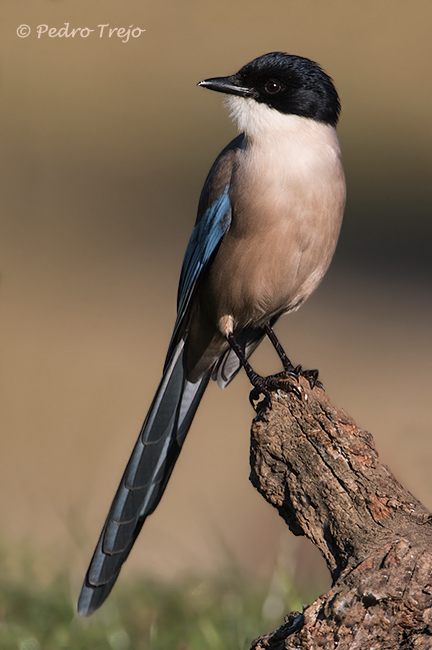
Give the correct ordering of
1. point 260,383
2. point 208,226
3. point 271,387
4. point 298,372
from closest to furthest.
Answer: point 271,387, point 260,383, point 298,372, point 208,226

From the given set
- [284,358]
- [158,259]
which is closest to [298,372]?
[284,358]

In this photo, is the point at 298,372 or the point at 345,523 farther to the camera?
the point at 298,372

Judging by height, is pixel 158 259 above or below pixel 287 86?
above

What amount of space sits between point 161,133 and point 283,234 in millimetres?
9074

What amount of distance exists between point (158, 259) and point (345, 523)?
7051 mm

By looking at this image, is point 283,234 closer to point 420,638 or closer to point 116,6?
point 420,638

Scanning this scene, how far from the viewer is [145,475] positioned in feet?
13.1

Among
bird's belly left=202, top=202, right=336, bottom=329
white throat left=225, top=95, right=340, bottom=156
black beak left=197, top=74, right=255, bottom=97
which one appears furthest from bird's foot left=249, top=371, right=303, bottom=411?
black beak left=197, top=74, right=255, bottom=97

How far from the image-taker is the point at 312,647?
8.40ft

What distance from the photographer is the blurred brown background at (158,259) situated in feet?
17.3

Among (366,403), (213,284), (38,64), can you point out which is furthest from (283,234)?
(38,64)

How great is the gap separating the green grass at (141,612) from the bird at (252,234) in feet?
0.50

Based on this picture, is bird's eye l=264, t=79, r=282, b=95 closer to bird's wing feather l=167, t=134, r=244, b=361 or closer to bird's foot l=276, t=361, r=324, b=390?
bird's wing feather l=167, t=134, r=244, b=361

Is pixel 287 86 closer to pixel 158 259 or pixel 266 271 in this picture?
pixel 266 271
